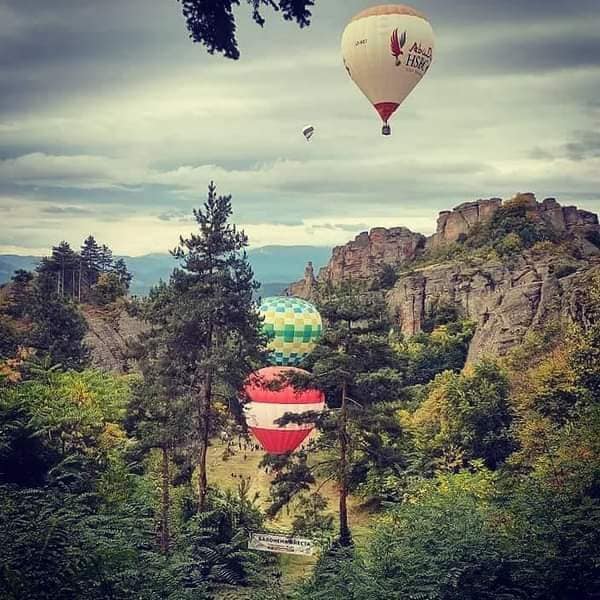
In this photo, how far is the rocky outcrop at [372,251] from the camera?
85000 millimetres

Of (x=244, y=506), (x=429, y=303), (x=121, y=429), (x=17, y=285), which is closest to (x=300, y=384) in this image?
(x=244, y=506)

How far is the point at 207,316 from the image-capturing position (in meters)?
20.9

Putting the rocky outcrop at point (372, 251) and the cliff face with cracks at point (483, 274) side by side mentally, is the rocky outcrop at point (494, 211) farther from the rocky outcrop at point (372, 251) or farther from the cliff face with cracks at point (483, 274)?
the rocky outcrop at point (372, 251)

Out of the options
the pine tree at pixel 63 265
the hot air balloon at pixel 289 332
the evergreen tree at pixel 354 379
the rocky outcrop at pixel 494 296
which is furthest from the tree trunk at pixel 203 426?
the pine tree at pixel 63 265

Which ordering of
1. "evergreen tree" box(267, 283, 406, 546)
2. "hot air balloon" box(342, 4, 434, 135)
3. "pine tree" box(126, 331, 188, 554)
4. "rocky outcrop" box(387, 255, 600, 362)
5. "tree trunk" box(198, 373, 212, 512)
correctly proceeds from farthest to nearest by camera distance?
"rocky outcrop" box(387, 255, 600, 362) → "hot air balloon" box(342, 4, 434, 135) → "evergreen tree" box(267, 283, 406, 546) → "tree trunk" box(198, 373, 212, 512) → "pine tree" box(126, 331, 188, 554)

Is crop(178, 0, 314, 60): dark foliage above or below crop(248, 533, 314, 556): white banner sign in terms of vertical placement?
above

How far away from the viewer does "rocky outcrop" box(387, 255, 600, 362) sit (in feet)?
120

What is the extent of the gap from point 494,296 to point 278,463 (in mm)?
22460

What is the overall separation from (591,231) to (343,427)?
58.2 meters

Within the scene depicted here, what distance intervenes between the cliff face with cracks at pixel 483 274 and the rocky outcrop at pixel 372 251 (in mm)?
104

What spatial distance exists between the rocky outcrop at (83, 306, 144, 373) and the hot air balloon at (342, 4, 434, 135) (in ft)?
59.9

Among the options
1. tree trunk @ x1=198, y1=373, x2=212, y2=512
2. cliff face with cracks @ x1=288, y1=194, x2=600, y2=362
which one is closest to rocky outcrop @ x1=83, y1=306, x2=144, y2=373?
cliff face with cracks @ x1=288, y1=194, x2=600, y2=362

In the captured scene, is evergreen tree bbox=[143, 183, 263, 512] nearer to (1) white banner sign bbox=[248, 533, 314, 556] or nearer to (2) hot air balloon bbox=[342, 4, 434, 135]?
(1) white banner sign bbox=[248, 533, 314, 556]

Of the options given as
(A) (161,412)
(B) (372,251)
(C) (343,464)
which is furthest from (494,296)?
(B) (372,251)
